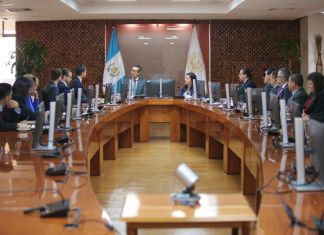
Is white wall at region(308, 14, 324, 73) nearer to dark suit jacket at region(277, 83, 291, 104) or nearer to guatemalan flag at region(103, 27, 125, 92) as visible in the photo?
guatemalan flag at region(103, 27, 125, 92)

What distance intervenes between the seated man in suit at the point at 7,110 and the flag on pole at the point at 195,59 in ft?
24.2

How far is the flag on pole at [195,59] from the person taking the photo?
42.3ft

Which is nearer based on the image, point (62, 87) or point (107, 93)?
point (62, 87)

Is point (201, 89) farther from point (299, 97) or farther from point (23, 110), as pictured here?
point (23, 110)

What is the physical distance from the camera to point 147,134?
9.92m

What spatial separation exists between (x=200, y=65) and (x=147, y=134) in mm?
3596

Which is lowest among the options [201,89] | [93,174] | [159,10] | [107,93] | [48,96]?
[93,174]

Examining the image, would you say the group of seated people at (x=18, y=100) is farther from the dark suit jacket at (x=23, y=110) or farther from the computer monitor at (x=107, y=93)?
the computer monitor at (x=107, y=93)

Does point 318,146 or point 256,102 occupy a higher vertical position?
point 256,102

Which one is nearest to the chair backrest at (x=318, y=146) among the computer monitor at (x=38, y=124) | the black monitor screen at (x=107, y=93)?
the computer monitor at (x=38, y=124)

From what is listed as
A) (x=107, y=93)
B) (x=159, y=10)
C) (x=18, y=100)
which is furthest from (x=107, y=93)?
(x=159, y=10)

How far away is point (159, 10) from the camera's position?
11.6m

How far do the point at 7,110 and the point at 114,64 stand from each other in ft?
23.2

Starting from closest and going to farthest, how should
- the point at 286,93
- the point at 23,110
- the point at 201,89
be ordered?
the point at 23,110
the point at 286,93
the point at 201,89
